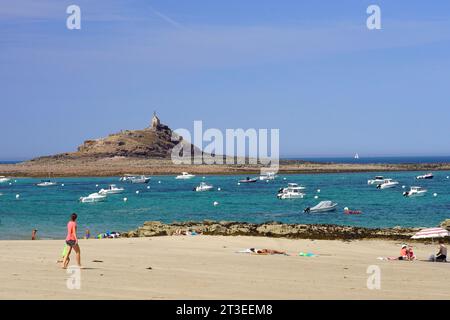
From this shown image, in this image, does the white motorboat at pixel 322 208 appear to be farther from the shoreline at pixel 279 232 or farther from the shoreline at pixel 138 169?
the shoreline at pixel 138 169

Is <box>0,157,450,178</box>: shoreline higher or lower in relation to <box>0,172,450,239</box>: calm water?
higher

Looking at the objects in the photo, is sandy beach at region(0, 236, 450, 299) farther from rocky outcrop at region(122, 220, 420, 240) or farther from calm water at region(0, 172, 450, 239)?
calm water at region(0, 172, 450, 239)

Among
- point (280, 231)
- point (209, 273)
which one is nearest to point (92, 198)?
point (280, 231)

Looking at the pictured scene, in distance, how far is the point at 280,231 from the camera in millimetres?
40812

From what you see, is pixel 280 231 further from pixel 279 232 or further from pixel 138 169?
pixel 138 169

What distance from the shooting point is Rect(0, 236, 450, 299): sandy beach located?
16.9m

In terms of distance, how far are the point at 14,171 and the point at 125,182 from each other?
6032 centimetres

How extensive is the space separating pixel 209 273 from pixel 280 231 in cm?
2029

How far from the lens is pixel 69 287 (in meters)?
17.3

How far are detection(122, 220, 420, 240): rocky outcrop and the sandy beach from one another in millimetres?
6749

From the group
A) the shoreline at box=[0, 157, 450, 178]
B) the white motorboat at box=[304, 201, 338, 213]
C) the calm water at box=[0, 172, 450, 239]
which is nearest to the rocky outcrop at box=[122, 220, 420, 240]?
the calm water at box=[0, 172, 450, 239]

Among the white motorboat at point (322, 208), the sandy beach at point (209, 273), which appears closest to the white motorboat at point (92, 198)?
the white motorboat at point (322, 208)

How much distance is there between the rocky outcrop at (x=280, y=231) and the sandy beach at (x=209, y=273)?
6.75 metres
